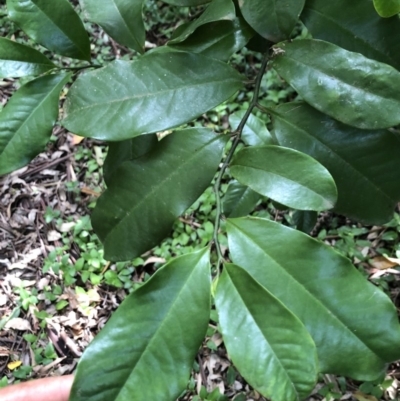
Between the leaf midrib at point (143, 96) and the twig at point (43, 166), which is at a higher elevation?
the leaf midrib at point (143, 96)

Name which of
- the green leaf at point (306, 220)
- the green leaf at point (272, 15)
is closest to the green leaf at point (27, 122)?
the green leaf at point (272, 15)

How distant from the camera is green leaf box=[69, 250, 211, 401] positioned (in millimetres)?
568

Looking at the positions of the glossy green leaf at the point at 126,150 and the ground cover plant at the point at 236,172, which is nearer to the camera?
the ground cover plant at the point at 236,172

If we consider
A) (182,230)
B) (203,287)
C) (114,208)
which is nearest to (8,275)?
(182,230)

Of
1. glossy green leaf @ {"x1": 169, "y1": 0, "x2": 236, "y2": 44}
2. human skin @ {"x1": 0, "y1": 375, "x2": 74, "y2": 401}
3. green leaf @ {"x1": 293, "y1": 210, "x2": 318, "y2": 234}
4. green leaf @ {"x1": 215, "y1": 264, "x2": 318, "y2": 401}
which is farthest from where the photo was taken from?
human skin @ {"x1": 0, "y1": 375, "x2": 74, "y2": 401}

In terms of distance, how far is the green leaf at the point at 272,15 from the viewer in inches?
26.4

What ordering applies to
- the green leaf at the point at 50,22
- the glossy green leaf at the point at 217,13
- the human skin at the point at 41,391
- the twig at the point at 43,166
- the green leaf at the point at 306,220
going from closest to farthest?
the glossy green leaf at the point at 217,13
the green leaf at the point at 50,22
the green leaf at the point at 306,220
the human skin at the point at 41,391
the twig at the point at 43,166

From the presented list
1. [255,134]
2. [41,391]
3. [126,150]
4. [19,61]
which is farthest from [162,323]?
[41,391]

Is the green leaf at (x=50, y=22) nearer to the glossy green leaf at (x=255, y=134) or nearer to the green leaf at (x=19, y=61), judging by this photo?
the green leaf at (x=19, y=61)

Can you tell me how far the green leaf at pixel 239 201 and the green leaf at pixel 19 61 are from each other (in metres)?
0.50

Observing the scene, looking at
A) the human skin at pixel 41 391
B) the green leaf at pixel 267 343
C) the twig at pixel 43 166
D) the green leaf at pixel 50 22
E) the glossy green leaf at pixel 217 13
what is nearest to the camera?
the green leaf at pixel 267 343

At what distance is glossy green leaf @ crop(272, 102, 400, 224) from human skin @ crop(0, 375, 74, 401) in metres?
0.93

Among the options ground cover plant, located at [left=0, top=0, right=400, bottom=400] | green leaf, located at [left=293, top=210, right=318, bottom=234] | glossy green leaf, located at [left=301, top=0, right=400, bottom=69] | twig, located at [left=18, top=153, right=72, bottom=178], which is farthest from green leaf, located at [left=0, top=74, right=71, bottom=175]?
twig, located at [left=18, top=153, right=72, bottom=178]

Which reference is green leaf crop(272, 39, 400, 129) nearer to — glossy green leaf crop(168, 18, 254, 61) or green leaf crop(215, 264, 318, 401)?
glossy green leaf crop(168, 18, 254, 61)
